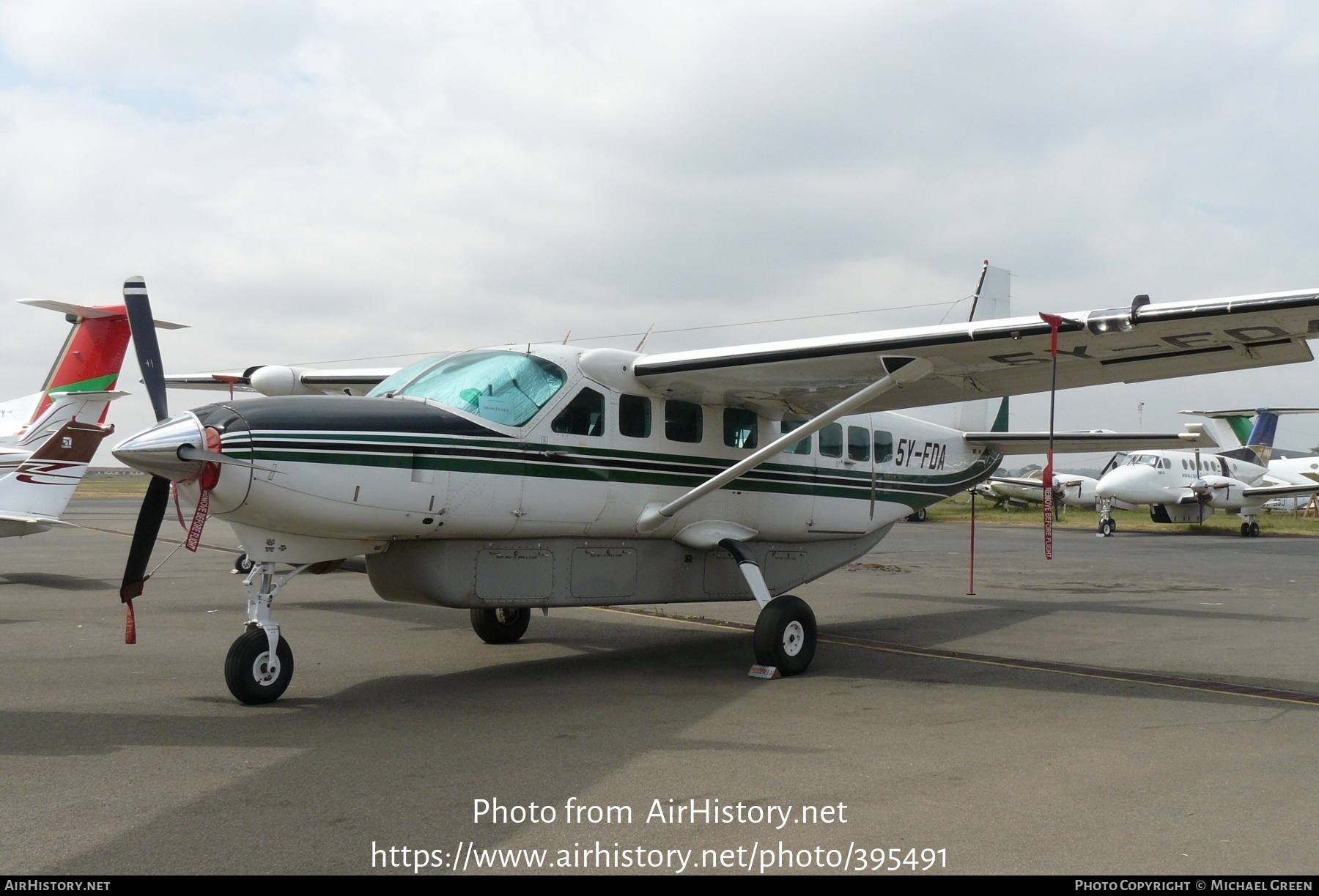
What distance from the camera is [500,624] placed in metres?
Result: 10.0

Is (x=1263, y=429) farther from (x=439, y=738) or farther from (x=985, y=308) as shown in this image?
(x=439, y=738)

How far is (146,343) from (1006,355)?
6752mm

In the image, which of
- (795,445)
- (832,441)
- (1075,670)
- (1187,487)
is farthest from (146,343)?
(1187,487)

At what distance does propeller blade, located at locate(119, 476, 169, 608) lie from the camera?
6.80m

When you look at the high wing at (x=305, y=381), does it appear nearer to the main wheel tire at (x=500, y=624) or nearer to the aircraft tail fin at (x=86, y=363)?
the main wheel tire at (x=500, y=624)

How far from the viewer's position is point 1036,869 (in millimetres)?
3734

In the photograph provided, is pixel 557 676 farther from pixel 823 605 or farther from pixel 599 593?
pixel 823 605

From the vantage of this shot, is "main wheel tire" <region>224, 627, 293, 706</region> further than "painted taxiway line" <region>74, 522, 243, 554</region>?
No

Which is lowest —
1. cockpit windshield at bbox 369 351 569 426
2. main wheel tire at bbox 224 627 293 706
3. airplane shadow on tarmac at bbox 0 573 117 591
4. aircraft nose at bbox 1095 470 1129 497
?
airplane shadow on tarmac at bbox 0 573 117 591

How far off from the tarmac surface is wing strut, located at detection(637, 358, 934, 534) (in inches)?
53.7

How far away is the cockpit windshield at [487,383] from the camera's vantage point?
24.9 ft

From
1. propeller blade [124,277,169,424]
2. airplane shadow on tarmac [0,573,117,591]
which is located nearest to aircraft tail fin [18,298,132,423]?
airplane shadow on tarmac [0,573,117,591]

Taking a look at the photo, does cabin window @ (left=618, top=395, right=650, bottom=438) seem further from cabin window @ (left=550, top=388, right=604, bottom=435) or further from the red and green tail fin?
the red and green tail fin

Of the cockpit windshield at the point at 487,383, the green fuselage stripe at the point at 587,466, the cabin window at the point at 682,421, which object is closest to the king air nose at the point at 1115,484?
the green fuselage stripe at the point at 587,466
